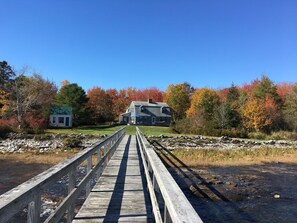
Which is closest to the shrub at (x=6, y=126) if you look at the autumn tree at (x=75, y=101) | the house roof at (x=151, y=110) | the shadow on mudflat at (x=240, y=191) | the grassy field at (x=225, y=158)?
the autumn tree at (x=75, y=101)

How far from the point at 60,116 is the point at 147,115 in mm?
21070

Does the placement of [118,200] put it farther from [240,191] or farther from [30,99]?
[30,99]

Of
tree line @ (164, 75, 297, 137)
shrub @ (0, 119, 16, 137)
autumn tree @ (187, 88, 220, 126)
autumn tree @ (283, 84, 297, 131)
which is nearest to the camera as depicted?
shrub @ (0, 119, 16, 137)

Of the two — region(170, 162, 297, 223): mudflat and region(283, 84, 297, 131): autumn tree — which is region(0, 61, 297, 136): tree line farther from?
region(170, 162, 297, 223): mudflat

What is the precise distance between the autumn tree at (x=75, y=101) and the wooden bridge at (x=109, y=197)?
50.4m

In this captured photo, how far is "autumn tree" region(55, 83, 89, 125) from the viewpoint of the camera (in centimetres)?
5925

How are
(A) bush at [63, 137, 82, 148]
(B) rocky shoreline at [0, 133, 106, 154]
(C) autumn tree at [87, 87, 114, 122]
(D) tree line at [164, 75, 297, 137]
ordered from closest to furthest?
1. (B) rocky shoreline at [0, 133, 106, 154]
2. (A) bush at [63, 137, 82, 148]
3. (D) tree line at [164, 75, 297, 137]
4. (C) autumn tree at [87, 87, 114, 122]

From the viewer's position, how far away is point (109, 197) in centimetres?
648

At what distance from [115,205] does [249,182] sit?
1227 cm

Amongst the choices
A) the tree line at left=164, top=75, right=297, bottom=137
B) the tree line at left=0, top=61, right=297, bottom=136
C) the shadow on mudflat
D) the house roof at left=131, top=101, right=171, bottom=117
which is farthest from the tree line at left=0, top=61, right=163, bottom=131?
the shadow on mudflat

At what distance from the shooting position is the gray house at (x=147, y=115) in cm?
6944

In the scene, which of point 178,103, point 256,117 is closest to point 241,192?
point 256,117

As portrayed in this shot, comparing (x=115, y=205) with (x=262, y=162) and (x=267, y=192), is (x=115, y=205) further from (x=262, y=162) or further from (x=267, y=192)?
(x=262, y=162)

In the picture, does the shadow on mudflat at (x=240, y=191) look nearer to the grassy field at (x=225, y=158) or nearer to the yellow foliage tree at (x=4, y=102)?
the grassy field at (x=225, y=158)
